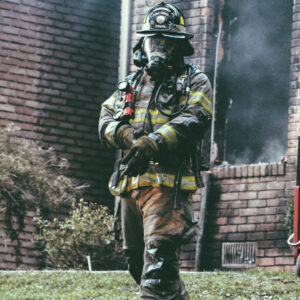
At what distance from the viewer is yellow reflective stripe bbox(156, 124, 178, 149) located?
652cm

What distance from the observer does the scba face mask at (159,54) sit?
22.3 ft

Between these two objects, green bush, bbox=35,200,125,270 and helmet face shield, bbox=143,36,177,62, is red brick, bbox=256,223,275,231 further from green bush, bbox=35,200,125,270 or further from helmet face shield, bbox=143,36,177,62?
helmet face shield, bbox=143,36,177,62

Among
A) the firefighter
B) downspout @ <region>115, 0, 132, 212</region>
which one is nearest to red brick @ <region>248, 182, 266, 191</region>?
downspout @ <region>115, 0, 132, 212</region>

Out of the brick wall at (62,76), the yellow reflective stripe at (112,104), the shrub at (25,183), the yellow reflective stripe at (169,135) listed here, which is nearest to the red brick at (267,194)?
the shrub at (25,183)

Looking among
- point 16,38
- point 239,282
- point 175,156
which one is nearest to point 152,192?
point 175,156

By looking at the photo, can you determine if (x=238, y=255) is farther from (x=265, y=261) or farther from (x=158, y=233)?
(x=158, y=233)

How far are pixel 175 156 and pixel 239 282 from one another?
10.3 ft

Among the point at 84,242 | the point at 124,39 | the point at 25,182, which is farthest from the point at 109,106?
the point at 124,39

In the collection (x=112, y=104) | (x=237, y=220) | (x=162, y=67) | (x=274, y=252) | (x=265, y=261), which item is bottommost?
(x=265, y=261)

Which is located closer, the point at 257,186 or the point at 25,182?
the point at 25,182

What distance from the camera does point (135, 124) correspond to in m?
6.82

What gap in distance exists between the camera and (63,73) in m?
14.4

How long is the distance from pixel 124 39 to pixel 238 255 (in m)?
3.75

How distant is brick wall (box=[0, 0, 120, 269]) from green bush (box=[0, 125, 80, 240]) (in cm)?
61
